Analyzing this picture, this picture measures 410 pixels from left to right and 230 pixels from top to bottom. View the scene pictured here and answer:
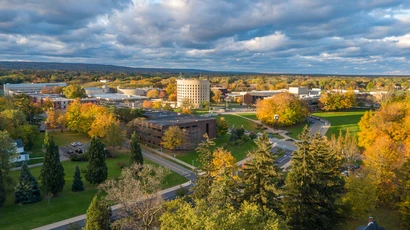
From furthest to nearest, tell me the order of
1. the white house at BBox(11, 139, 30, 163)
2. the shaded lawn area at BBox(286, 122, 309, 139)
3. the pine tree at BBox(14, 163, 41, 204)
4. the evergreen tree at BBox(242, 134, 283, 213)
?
the shaded lawn area at BBox(286, 122, 309, 139) → the white house at BBox(11, 139, 30, 163) → the pine tree at BBox(14, 163, 41, 204) → the evergreen tree at BBox(242, 134, 283, 213)

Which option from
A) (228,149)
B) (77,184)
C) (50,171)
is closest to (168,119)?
(228,149)

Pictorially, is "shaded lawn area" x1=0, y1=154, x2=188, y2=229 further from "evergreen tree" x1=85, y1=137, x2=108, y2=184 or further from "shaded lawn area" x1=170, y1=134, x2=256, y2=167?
"shaded lawn area" x1=170, y1=134, x2=256, y2=167

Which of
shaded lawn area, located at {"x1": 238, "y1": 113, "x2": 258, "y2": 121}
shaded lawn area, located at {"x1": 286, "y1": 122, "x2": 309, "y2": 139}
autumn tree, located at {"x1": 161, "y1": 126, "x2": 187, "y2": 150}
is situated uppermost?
autumn tree, located at {"x1": 161, "y1": 126, "x2": 187, "y2": 150}

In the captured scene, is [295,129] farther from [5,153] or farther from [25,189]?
[5,153]

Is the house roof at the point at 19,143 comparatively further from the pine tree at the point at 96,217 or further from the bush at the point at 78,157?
the pine tree at the point at 96,217

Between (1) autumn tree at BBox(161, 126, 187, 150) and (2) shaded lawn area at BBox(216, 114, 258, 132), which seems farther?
(2) shaded lawn area at BBox(216, 114, 258, 132)

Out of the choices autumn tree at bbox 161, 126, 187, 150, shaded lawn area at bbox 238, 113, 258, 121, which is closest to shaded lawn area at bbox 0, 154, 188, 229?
autumn tree at bbox 161, 126, 187, 150

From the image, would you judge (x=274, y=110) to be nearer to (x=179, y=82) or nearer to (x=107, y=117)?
(x=107, y=117)
